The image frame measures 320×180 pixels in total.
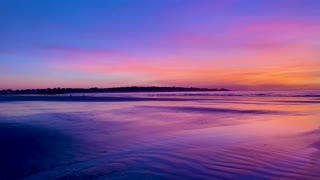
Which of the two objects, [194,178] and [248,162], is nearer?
[194,178]

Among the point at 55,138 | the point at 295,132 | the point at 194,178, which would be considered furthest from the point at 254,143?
the point at 55,138

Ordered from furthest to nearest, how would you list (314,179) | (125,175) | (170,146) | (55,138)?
(55,138), (170,146), (125,175), (314,179)

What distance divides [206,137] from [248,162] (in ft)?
13.8

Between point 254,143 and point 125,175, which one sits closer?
point 125,175

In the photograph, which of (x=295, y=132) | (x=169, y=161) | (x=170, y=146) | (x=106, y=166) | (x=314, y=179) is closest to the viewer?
(x=314, y=179)

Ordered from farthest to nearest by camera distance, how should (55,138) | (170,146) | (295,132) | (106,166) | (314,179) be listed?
(295,132) < (55,138) < (170,146) < (106,166) < (314,179)

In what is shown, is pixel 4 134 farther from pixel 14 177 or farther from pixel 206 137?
pixel 206 137

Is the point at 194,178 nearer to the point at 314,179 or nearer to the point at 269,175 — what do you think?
the point at 269,175

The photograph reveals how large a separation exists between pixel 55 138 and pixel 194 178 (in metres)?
6.91

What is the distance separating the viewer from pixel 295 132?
44.9ft

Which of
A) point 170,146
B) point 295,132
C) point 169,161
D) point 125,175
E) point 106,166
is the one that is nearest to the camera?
point 125,175

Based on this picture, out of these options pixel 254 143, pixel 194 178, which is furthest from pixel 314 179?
pixel 254 143

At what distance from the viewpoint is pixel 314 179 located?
6824mm

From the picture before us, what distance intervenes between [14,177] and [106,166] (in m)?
2.04
